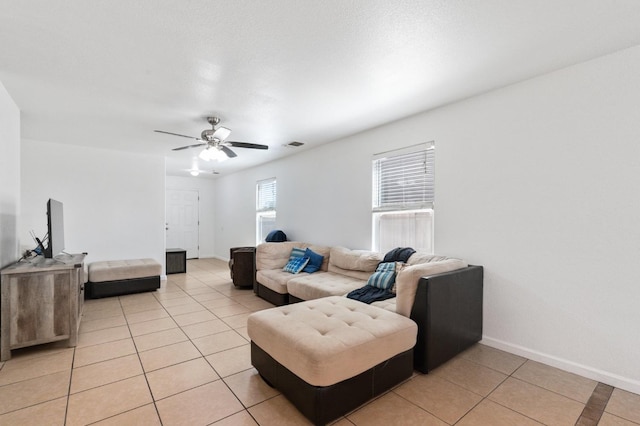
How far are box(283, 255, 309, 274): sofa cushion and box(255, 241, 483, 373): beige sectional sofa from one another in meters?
0.42

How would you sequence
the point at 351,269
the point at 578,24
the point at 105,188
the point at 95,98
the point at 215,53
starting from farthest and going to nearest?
the point at 105,188
the point at 351,269
the point at 95,98
the point at 215,53
the point at 578,24

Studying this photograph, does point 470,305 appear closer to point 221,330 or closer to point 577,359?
point 577,359

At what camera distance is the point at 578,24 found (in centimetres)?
197

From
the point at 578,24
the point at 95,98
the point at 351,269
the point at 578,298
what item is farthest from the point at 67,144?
the point at 578,298

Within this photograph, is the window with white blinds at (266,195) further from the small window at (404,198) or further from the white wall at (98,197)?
the small window at (404,198)

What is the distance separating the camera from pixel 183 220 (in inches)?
352

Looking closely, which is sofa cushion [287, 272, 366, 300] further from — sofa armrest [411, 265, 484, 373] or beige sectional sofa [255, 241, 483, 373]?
sofa armrest [411, 265, 484, 373]

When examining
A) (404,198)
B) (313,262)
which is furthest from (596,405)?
(313,262)

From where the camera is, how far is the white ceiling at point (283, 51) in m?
1.85

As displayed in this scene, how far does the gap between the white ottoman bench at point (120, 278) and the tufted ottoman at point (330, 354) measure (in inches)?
144

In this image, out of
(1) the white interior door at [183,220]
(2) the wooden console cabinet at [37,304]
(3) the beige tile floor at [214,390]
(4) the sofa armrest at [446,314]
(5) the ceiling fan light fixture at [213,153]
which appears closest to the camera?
(3) the beige tile floor at [214,390]

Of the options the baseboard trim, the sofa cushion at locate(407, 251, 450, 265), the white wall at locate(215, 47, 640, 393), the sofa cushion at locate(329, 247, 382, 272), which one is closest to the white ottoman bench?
the sofa cushion at locate(329, 247, 382, 272)

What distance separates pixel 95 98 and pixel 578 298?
5133 millimetres

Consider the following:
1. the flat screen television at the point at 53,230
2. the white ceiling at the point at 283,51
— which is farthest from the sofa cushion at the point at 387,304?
the flat screen television at the point at 53,230
